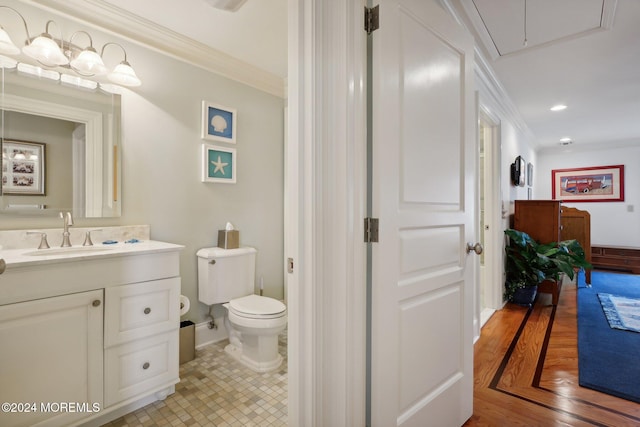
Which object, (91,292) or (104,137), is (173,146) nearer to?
(104,137)

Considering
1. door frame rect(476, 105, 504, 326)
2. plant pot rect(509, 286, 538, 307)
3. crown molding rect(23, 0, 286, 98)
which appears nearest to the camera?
crown molding rect(23, 0, 286, 98)

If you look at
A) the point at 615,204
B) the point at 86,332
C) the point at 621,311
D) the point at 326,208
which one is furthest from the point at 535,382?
the point at 615,204

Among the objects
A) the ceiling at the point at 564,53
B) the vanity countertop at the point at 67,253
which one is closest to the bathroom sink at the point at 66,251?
the vanity countertop at the point at 67,253

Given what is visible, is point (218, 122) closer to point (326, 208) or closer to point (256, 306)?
point (256, 306)

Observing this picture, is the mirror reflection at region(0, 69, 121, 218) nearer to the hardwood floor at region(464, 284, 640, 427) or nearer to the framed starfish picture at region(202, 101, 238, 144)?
the framed starfish picture at region(202, 101, 238, 144)

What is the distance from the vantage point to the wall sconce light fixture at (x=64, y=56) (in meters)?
1.58

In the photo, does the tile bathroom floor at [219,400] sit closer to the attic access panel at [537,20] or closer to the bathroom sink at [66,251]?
the bathroom sink at [66,251]

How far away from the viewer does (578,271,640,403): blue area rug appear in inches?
72.6

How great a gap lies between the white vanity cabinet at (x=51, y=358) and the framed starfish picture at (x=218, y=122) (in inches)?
56.0

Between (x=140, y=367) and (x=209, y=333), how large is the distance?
33.0 inches

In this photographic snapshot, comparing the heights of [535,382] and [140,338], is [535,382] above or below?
below

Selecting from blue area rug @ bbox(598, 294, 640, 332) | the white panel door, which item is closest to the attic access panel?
the white panel door

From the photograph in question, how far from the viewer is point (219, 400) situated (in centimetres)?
173

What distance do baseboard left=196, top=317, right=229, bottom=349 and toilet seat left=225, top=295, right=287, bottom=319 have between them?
41 cm
